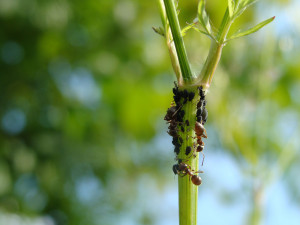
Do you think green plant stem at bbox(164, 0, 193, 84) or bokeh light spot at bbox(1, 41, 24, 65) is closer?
green plant stem at bbox(164, 0, 193, 84)

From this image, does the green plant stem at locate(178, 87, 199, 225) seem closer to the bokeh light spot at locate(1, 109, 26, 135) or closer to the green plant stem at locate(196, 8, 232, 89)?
the green plant stem at locate(196, 8, 232, 89)

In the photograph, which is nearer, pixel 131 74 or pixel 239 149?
pixel 239 149

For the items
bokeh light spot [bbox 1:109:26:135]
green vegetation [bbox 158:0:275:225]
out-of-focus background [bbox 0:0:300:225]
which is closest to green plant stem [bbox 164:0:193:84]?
green vegetation [bbox 158:0:275:225]

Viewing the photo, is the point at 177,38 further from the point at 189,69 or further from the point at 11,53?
the point at 11,53

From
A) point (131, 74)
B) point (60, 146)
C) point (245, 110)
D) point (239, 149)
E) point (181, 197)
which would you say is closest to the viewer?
point (181, 197)

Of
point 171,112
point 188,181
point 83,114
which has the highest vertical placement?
point 83,114

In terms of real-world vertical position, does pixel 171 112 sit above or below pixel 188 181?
above

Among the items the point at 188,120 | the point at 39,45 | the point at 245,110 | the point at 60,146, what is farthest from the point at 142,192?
the point at 188,120

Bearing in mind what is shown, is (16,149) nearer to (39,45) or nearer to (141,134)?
(39,45)

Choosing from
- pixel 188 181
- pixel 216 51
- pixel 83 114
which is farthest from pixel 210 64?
pixel 83 114
